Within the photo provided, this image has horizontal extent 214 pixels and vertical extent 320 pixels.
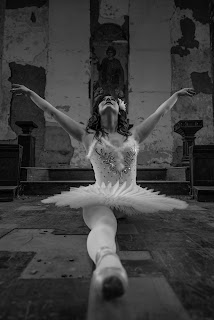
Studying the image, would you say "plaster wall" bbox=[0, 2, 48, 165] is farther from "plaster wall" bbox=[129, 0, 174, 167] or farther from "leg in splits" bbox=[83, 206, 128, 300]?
"leg in splits" bbox=[83, 206, 128, 300]

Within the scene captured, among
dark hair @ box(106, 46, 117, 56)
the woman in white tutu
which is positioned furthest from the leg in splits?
dark hair @ box(106, 46, 117, 56)

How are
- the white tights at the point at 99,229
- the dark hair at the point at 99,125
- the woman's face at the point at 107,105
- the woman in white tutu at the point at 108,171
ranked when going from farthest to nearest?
the dark hair at the point at 99,125 → the woman's face at the point at 107,105 → the woman in white tutu at the point at 108,171 → the white tights at the point at 99,229

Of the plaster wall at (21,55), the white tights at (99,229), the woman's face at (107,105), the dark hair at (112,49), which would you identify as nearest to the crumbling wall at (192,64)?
the dark hair at (112,49)

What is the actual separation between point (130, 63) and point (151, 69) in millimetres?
726

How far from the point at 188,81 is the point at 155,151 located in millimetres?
2570

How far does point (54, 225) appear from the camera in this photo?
7.73ft

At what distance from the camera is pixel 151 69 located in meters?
7.99

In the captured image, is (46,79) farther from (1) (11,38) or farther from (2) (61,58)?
(1) (11,38)

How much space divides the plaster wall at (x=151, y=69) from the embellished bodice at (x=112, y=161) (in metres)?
5.69

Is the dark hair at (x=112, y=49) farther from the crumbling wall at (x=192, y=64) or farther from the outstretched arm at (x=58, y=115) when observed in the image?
the outstretched arm at (x=58, y=115)

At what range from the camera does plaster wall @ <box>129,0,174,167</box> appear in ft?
25.8

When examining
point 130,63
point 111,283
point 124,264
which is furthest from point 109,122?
point 130,63

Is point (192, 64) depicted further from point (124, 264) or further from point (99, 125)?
point (124, 264)

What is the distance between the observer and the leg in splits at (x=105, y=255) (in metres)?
0.89
